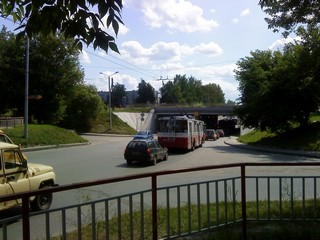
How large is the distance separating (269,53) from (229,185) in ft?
141

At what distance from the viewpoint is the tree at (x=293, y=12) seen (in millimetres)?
10406

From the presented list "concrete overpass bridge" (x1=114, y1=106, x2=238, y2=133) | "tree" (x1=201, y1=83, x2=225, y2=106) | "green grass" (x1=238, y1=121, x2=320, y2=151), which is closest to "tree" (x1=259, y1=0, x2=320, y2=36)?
"green grass" (x1=238, y1=121, x2=320, y2=151)

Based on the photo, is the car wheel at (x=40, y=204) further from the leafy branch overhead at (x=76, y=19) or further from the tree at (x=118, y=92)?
the tree at (x=118, y=92)

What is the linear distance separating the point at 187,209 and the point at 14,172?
171 inches

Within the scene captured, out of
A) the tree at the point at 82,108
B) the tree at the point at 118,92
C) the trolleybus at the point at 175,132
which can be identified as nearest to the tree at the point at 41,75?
the tree at the point at 82,108

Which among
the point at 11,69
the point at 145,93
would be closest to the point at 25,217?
the point at 11,69

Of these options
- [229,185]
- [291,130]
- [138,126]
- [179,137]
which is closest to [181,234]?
[229,185]

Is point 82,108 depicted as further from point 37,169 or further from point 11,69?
point 37,169

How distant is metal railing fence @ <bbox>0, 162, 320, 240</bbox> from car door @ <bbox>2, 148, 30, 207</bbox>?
3.08 meters

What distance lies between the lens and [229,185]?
267 inches

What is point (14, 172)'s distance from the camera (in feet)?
29.8

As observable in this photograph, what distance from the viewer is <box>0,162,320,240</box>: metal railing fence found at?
534cm

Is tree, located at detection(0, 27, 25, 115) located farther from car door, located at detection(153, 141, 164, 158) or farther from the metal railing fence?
the metal railing fence

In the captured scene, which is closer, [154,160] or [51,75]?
[154,160]
